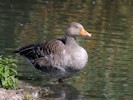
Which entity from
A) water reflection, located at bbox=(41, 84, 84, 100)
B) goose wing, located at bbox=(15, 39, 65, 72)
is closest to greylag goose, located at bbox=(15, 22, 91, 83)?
goose wing, located at bbox=(15, 39, 65, 72)

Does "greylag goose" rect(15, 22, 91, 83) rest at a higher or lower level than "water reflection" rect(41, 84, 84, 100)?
higher

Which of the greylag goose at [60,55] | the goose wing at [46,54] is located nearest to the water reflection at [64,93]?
the greylag goose at [60,55]

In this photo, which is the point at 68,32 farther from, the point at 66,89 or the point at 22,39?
the point at 22,39

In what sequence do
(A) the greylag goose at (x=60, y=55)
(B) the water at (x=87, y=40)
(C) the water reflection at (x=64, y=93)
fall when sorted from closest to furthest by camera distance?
(C) the water reflection at (x=64, y=93) < (A) the greylag goose at (x=60, y=55) < (B) the water at (x=87, y=40)

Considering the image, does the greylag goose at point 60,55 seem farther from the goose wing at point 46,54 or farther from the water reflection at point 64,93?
the water reflection at point 64,93

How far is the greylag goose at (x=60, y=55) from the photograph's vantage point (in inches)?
415

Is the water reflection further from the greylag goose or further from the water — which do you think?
the greylag goose

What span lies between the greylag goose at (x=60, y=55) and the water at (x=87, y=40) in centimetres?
31

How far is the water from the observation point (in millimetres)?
A: 10664

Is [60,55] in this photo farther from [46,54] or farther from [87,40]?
[87,40]

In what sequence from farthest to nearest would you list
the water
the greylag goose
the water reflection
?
the water
the greylag goose
the water reflection

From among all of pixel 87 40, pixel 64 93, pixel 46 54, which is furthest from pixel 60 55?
pixel 87 40

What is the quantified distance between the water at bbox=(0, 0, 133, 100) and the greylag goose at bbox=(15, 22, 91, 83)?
312 mm

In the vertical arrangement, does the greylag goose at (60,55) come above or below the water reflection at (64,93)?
above
